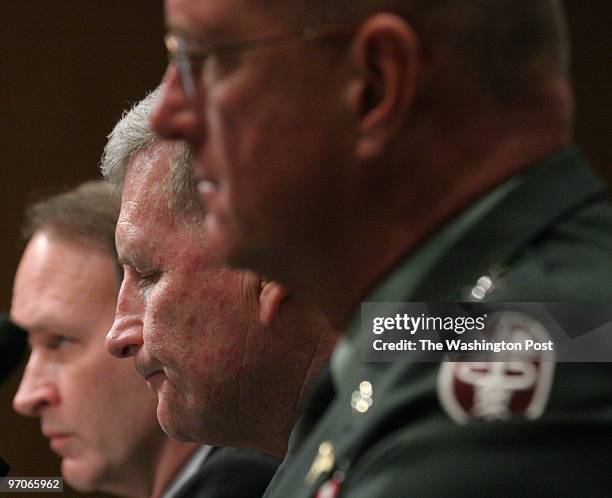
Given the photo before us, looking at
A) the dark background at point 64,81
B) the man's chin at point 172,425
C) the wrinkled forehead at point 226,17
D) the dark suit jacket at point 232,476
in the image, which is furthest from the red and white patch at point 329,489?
the dark background at point 64,81

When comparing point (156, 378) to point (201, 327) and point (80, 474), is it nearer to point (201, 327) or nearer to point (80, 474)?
point (201, 327)

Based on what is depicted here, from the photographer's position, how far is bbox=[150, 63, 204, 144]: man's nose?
98cm

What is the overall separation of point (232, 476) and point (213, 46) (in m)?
1.11

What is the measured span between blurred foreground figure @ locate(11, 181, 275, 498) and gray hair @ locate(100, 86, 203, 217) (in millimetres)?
534

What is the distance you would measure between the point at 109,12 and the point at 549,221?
273cm

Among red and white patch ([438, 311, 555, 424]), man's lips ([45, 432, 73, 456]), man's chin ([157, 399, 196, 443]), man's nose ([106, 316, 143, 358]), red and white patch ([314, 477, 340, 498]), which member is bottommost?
man's lips ([45, 432, 73, 456])

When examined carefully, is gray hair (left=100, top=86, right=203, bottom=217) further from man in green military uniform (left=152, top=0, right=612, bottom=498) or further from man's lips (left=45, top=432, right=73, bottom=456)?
man's lips (left=45, top=432, right=73, bottom=456)

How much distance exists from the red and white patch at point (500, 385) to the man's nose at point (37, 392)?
173cm

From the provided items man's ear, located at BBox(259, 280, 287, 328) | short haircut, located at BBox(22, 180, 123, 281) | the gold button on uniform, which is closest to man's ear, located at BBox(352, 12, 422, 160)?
the gold button on uniform

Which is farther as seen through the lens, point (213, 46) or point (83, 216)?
point (83, 216)

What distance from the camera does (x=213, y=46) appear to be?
37.9 inches

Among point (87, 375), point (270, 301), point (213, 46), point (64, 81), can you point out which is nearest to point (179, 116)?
point (213, 46)

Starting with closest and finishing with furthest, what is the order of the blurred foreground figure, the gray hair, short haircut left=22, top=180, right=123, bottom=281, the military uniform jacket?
the military uniform jacket
the gray hair
the blurred foreground figure
short haircut left=22, top=180, right=123, bottom=281

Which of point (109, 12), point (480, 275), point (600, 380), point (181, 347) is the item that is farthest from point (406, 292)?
point (109, 12)
